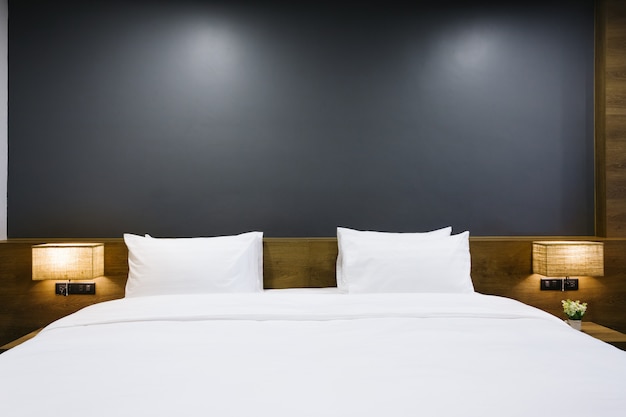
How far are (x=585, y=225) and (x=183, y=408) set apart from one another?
287 cm

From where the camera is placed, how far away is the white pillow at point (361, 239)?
109 inches

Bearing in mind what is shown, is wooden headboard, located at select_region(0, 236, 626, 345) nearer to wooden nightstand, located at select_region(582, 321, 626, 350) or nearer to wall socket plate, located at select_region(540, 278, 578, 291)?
wall socket plate, located at select_region(540, 278, 578, 291)

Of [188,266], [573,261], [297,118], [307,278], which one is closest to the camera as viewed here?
[188,266]

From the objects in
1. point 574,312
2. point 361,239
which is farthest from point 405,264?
point 574,312

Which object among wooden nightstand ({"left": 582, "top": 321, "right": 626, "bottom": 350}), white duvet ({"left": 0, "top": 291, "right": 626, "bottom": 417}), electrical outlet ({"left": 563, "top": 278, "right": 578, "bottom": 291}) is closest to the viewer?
white duvet ({"left": 0, "top": 291, "right": 626, "bottom": 417})

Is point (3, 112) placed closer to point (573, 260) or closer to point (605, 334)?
point (573, 260)

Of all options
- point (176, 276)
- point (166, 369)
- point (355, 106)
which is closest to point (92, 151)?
point (176, 276)

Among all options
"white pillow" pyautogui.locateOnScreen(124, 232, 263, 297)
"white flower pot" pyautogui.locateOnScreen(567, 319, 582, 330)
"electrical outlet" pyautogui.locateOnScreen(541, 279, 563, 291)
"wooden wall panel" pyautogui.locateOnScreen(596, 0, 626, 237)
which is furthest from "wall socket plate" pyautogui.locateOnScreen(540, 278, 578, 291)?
"white pillow" pyautogui.locateOnScreen(124, 232, 263, 297)

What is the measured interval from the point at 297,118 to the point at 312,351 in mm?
1856

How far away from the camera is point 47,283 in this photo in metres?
2.91

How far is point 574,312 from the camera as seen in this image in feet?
8.98

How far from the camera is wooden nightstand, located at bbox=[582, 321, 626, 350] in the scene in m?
2.58

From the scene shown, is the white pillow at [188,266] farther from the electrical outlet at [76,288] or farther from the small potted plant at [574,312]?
the small potted plant at [574,312]

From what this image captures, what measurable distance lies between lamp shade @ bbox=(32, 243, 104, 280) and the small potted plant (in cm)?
261
